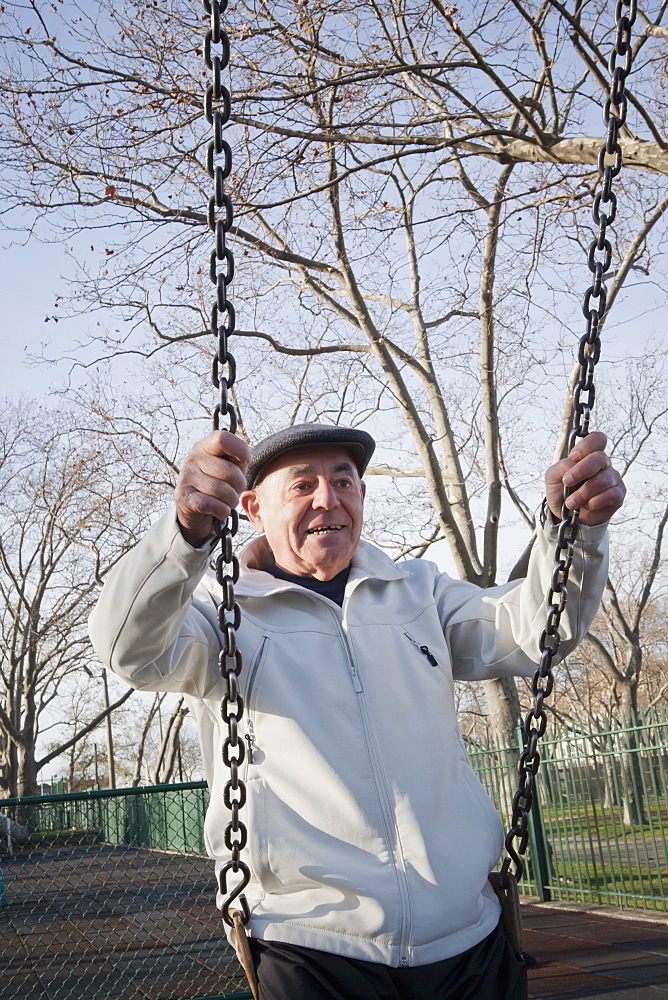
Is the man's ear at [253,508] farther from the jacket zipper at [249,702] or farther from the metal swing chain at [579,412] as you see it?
the metal swing chain at [579,412]

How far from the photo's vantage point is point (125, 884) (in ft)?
20.7

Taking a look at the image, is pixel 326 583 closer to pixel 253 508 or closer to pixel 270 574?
pixel 270 574

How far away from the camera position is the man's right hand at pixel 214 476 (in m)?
1.83

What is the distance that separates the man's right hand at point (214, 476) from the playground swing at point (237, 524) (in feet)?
0.16

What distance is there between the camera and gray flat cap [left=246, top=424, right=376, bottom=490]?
2557 millimetres

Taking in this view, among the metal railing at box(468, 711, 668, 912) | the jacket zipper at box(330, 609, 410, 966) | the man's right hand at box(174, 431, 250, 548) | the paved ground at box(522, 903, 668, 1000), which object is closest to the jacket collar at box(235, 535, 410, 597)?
the jacket zipper at box(330, 609, 410, 966)

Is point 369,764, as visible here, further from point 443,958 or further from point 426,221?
point 426,221

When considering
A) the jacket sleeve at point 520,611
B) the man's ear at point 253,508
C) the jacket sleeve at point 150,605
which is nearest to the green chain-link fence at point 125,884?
the man's ear at point 253,508

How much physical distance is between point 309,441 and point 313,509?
0.66ft

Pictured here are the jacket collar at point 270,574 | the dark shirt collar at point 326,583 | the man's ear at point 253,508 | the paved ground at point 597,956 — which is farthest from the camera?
the paved ground at point 597,956

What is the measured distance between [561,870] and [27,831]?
6356 mm

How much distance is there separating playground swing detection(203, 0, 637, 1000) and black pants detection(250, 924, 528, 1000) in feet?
0.21

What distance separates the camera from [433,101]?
33.9ft

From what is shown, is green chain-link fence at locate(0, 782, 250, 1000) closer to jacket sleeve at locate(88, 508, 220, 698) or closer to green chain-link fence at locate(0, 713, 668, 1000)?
green chain-link fence at locate(0, 713, 668, 1000)
